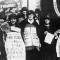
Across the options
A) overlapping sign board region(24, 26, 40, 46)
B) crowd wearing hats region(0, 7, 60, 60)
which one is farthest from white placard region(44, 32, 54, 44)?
overlapping sign board region(24, 26, 40, 46)

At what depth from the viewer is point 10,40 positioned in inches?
225

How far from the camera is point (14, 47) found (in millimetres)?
Answer: 5719

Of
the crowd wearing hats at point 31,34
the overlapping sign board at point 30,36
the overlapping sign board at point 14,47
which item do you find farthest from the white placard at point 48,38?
the overlapping sign board at point 14,47

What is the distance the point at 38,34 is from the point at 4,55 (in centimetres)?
83

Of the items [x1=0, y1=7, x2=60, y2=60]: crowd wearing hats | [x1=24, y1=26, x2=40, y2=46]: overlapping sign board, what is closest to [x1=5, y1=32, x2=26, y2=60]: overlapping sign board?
[x1=0, y1=7, x2=60, y2=60]: crowd wearing hats

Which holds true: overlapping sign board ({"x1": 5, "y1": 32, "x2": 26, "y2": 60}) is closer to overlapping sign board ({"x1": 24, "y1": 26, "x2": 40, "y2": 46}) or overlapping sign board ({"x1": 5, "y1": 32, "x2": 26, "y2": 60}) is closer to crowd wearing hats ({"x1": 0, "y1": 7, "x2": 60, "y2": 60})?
crowd wearing hats ({"x1": 0, "y1": 7, "x2": 60, "y2": 60})

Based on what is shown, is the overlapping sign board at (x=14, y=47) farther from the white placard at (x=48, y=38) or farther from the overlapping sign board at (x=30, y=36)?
the white placard at (x=48, y=38)

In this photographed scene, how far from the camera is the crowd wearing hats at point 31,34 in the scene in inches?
225

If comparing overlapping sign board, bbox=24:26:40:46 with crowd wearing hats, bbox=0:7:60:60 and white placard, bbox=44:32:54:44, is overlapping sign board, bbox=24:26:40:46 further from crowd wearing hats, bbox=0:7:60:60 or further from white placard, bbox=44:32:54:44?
white placard, bbox=44:32:54:44

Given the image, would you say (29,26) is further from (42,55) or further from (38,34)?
(42,55)

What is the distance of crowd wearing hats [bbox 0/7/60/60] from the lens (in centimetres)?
570

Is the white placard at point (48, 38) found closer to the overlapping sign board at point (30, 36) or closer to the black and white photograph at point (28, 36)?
the black and white photograph at point (28, 36)

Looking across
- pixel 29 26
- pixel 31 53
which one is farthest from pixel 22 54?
pixel 29 26

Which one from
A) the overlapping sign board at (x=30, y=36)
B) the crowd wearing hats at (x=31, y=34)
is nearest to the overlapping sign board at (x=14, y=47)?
the crowd wearing hats at (x=31, y=34)
